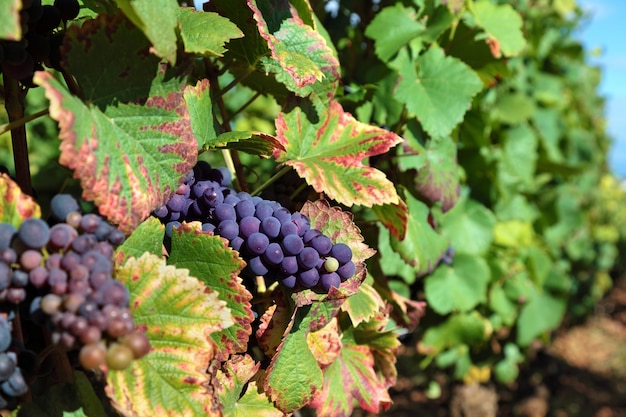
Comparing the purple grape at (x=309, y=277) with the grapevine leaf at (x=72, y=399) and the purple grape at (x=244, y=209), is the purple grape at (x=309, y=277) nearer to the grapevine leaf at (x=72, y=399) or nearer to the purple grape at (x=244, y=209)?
the purple grape at (x=244, y=209)

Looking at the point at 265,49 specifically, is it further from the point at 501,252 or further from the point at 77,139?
the point at 501,252

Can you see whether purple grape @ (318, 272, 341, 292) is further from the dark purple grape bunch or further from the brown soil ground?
the brown soil ground

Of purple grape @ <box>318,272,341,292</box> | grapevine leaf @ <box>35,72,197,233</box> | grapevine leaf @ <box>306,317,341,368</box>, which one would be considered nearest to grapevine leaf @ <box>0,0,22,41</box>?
grapevine leaf @ <box>35,72,197,233</box>

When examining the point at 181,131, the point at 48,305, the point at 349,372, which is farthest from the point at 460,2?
the point at 48,305

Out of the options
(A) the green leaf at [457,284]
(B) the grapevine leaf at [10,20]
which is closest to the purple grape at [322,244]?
(B) the grapevine leaf at [10,20]

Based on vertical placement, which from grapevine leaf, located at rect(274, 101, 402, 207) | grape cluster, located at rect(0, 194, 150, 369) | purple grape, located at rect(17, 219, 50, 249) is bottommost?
grapevine leaf, located at rect(274, 101, 402, 207)
